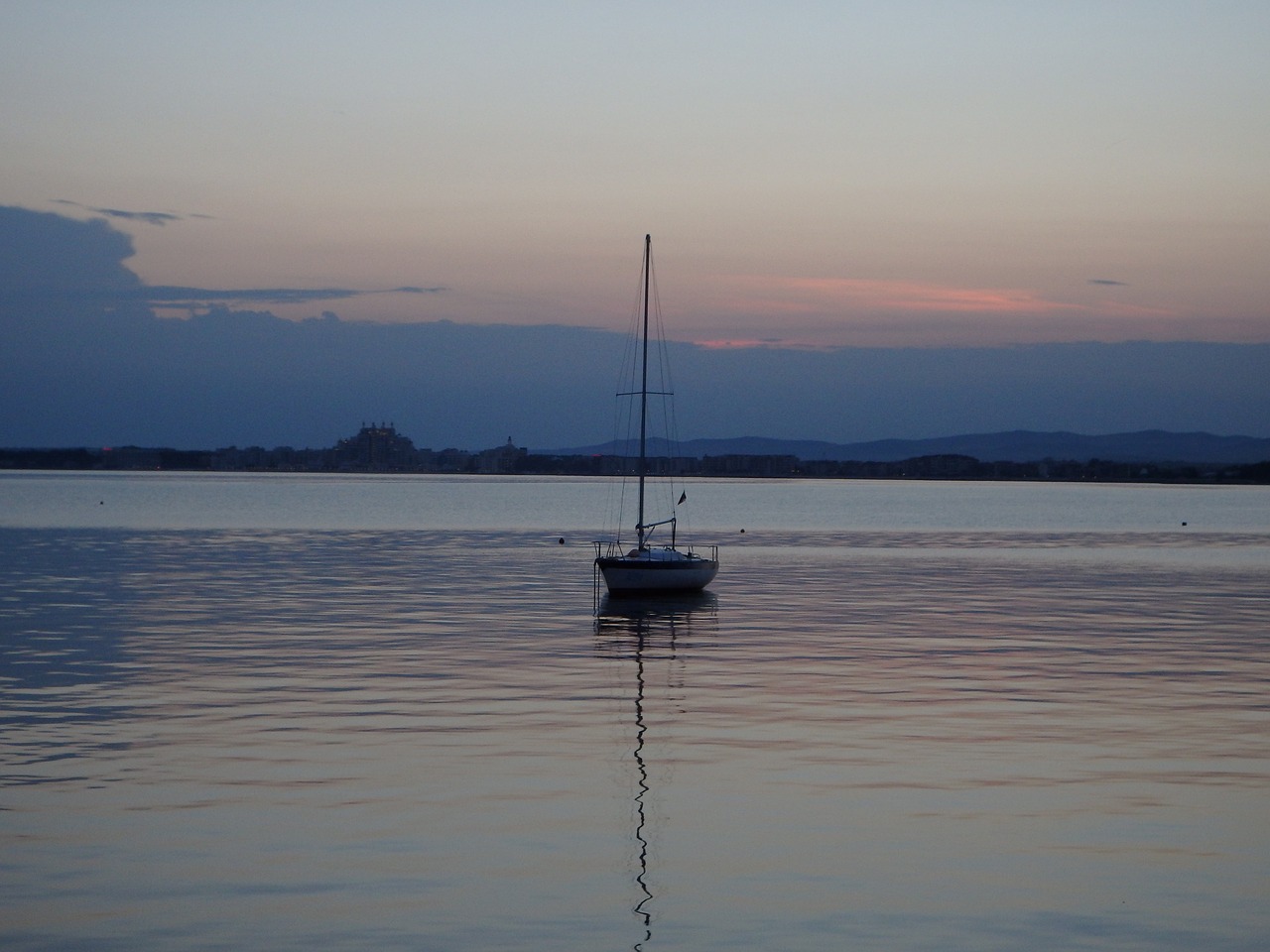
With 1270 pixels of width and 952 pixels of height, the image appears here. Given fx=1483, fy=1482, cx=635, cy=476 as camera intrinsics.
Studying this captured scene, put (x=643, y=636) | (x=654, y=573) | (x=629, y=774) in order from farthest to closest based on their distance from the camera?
(x=654, y=573) < (x=643, y=636) < (x=629, y=774)

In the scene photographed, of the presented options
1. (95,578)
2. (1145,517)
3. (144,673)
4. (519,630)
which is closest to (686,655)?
(519,630)

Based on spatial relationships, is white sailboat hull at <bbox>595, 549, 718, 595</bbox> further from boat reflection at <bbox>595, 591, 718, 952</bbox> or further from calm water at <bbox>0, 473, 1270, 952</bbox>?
calm water at <bbox>0, 473, 1270, 952</bbox>

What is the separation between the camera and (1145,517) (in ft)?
511

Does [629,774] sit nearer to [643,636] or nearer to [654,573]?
[643,636]

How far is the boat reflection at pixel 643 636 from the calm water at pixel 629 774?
141 millimetres

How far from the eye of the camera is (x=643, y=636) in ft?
136

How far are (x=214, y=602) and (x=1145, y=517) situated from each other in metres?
127

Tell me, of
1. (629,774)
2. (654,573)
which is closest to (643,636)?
(654,573)

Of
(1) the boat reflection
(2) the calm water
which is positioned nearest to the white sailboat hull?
(1) the boat reflection

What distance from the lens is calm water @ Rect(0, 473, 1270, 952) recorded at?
14.6m

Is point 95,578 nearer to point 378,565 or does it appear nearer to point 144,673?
point 378,565

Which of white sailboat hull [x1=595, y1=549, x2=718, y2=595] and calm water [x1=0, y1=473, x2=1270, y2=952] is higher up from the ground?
white sailboat hull [x1=595, y1=549, x2=718, y2=595]

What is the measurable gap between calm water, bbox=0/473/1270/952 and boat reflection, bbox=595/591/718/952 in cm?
14

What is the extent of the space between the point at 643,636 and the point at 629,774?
790 inches
